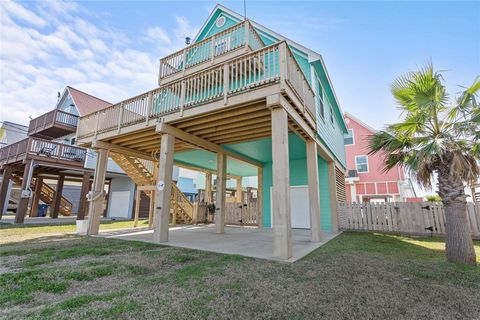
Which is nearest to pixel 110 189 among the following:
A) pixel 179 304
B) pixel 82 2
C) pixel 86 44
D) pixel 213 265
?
pixel 86 44

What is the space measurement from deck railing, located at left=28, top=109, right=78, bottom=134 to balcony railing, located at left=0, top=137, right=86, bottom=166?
2.46 meters

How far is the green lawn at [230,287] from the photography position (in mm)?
2402

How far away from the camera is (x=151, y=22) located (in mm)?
8281

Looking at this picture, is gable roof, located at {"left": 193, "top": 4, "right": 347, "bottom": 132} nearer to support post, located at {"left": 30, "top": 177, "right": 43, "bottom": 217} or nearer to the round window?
the round window

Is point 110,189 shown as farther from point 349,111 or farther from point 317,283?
point 349,111

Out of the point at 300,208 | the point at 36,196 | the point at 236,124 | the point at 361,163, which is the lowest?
the point at 300,208

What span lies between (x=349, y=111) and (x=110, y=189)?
23.0 metres

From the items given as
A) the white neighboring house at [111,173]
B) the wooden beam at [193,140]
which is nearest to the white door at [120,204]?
the white neighboring house at [111,173]

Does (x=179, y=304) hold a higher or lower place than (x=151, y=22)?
lower

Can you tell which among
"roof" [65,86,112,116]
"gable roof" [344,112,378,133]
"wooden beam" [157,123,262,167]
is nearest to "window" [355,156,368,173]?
"gable roof" [344,112,378,133]

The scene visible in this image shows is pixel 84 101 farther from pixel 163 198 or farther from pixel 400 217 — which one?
pixel 400 217

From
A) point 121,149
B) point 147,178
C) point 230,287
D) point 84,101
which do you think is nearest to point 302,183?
point 147,178

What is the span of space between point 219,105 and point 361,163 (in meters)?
19.4

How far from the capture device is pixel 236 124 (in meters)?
7.16
